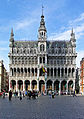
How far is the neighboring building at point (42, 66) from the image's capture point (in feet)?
305

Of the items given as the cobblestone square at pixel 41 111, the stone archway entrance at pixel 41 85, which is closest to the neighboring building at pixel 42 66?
the stone archway entrance at pixel 41 85

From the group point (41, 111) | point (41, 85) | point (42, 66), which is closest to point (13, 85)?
point (41, 85)

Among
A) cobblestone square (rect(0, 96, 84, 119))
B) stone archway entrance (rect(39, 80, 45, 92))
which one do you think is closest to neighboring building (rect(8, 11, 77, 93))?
stone archway entrance (rect(39, 80, 45, 92))

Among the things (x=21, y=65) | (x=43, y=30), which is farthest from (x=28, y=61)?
(x=43, y=30)

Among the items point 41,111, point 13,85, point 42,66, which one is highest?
point 42,66

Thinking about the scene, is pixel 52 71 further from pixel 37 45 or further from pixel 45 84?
pixel 37 45

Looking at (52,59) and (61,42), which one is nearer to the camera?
(52,59)

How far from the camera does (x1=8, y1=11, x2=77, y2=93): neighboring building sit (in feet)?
305

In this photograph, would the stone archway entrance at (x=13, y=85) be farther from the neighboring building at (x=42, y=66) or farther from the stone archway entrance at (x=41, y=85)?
the stone archway entrance at (x=41, y=85)

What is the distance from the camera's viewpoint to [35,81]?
9519 centimetres

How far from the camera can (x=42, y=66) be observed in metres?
91.2

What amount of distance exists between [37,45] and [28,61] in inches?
368

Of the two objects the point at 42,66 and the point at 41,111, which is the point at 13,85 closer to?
the point at 42,66

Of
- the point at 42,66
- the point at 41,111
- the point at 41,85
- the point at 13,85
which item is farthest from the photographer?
the point at 13,85
